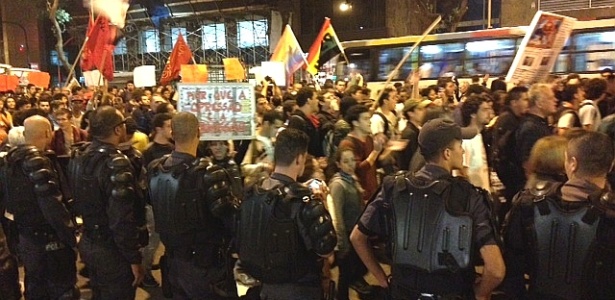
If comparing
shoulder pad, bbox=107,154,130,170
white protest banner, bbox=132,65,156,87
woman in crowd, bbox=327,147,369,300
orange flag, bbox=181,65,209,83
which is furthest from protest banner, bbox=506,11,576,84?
white protest banner, bbox=132,65,156,87

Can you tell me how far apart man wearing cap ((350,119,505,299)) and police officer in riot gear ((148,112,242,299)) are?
46.7 inches

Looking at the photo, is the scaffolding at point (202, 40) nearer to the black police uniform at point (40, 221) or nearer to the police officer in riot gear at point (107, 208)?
the black police uniform at point (40, 221)

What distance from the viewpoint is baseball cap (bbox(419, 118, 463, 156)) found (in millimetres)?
3207

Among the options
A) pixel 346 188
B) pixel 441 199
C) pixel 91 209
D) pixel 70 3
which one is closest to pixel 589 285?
pixel 441 199

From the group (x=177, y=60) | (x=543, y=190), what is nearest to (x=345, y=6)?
(x=177, y=60)

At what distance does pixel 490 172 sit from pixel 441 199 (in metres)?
3.67

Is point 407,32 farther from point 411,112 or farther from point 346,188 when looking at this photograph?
point 346,188

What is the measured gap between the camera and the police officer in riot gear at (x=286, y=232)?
344 centimetres

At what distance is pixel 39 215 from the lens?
4871mm

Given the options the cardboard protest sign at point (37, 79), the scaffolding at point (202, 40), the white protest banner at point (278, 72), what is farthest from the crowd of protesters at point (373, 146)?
the scaffolding at point (202, 40)

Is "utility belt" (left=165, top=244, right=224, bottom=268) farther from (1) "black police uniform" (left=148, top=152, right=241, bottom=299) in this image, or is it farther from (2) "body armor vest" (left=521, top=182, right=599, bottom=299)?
(2) "body armor vest" (left=521, top=182, right=599, bottom=299)

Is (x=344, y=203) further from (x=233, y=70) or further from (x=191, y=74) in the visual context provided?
(x=233, y=70)

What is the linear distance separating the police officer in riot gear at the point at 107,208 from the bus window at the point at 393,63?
45.4 ft

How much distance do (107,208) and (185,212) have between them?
28.7 inches
